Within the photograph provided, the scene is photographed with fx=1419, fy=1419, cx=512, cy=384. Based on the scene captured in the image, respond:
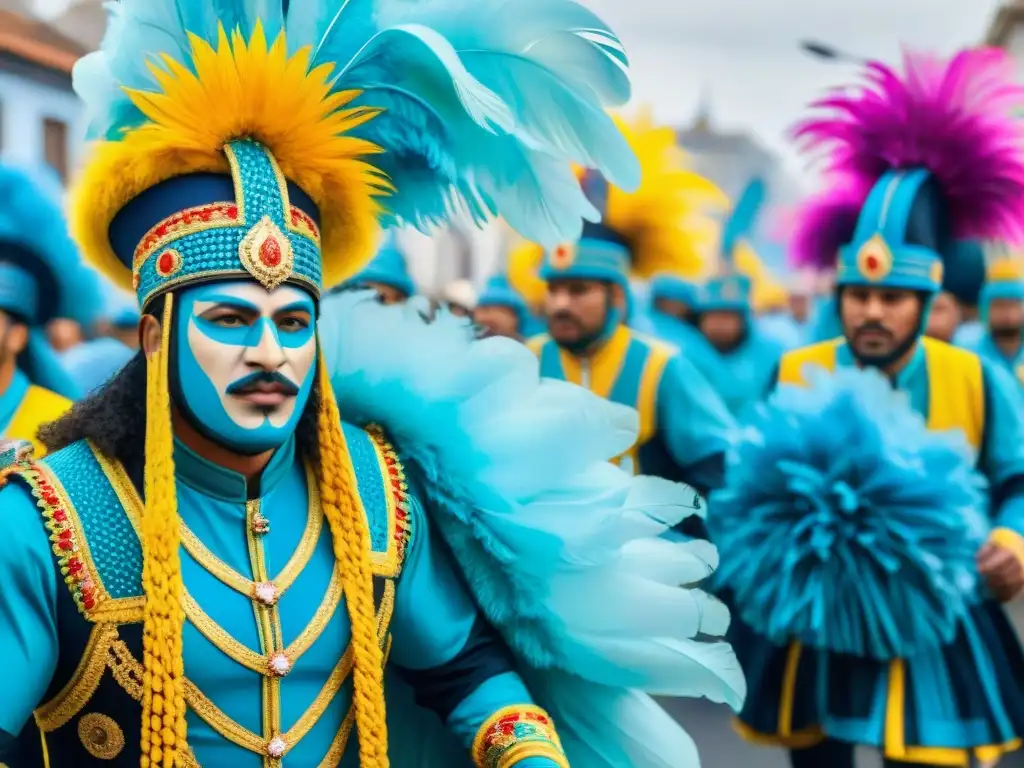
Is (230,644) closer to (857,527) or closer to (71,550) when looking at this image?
(71,550)

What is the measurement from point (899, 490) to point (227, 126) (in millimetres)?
2547

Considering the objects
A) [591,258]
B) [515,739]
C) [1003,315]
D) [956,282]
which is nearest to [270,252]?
[515,739]

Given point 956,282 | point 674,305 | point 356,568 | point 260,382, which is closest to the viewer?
point 260,382

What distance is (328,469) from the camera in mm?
2613

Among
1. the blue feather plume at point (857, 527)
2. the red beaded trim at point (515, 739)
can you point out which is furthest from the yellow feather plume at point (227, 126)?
the blue feather plume at point (857, 527)

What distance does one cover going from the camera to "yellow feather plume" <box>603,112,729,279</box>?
19.5 feet

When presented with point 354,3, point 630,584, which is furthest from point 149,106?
point 630,584

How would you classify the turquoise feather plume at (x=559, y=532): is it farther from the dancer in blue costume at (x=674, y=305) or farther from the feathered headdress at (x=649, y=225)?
the dancer in blue costume at (x=674, y=305)

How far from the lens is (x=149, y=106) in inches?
96.0

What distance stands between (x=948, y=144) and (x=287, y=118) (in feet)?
10.3

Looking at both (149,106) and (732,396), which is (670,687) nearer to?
(149,106)

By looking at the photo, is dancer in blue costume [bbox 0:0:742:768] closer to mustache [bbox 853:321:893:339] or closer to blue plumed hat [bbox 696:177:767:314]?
mustache [bbox 853:321:893:339]

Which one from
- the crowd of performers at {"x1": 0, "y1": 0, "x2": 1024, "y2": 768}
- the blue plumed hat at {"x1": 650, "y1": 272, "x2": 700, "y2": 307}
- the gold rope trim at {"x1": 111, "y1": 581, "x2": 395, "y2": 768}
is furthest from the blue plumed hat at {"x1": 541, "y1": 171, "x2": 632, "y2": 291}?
the blue plumed hat at {"x1": 650, "y1": 272, "x2": 700, "y2": 307}

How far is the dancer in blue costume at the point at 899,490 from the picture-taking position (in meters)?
4.23
